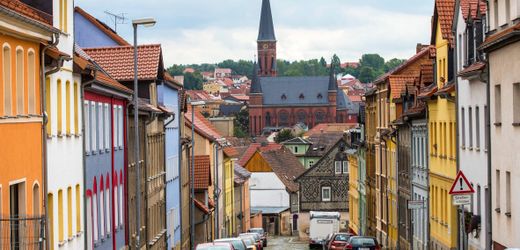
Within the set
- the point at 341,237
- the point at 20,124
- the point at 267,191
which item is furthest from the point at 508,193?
the point at 267,191

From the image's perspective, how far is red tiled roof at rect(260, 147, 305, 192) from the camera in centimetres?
12781

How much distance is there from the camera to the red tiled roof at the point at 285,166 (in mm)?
127812

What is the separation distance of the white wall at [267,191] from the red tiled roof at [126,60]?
2965 inches

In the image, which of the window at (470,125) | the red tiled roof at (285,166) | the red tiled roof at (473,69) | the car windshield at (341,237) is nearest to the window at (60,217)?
the red tiled roof at (473,69)

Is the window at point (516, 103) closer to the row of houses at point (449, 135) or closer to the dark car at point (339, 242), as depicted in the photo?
the row of houses at point (449, 135)

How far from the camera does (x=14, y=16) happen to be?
2061 cm

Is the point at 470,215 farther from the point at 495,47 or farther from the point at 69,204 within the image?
the point at 69,204

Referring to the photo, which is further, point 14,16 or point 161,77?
point 161,77

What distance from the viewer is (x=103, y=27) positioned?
50.8 metres

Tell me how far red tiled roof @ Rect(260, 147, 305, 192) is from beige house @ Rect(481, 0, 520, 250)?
9337 cm

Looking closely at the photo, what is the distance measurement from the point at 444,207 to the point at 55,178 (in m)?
20.3

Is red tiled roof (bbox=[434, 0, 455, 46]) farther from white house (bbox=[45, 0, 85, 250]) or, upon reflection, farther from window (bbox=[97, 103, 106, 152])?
white house (bbox=[45, 0, 85, 250])

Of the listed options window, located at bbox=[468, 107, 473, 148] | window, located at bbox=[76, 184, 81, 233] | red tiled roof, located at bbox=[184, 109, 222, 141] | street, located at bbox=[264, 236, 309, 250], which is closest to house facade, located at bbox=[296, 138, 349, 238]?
street, located at bbox=[264, 236, 309, 250]

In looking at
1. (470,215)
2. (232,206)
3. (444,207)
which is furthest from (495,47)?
(232,206)
